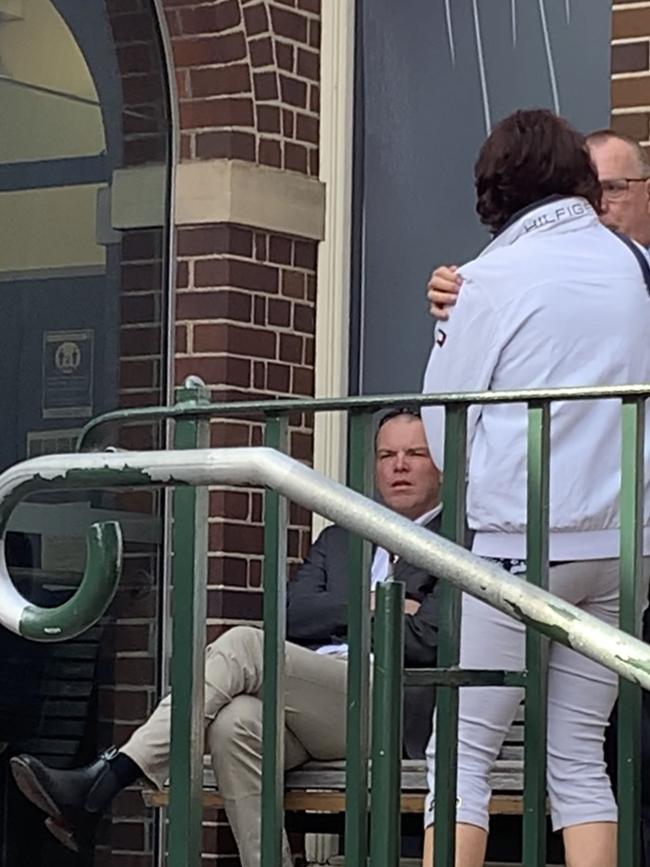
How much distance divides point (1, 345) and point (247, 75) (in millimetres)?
1157

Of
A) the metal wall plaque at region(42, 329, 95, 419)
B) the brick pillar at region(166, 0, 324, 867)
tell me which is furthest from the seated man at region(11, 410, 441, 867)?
the metal wall plaque at region(42, 329, 95, 419)

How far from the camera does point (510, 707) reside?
13.5 feet

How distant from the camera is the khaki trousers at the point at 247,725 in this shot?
4.91 m

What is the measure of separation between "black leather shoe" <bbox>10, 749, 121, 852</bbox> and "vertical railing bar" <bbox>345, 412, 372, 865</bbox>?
4.20 ft

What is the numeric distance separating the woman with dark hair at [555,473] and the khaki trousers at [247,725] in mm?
877

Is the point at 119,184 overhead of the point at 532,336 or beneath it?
overhead

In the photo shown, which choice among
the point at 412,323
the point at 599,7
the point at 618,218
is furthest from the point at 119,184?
the point at 618,218

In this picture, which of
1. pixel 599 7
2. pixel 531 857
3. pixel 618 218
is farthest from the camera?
pixel 599 7

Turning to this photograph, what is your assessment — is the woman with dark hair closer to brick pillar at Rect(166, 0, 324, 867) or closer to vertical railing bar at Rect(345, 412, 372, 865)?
vertical railing bar at Rect(345, 412, 372, 865)

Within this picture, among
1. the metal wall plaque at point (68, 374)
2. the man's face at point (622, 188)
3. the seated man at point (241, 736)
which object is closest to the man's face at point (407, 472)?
the seated man at point (241, 736)

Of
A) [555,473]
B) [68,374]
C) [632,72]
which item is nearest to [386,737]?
[555,473]

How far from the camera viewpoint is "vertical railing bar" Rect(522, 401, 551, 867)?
3.66m

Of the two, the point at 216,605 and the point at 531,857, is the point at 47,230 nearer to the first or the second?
the point at 216,605

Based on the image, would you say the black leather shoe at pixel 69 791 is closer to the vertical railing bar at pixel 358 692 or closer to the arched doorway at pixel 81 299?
the vertical railing bar at pixel 358 692
